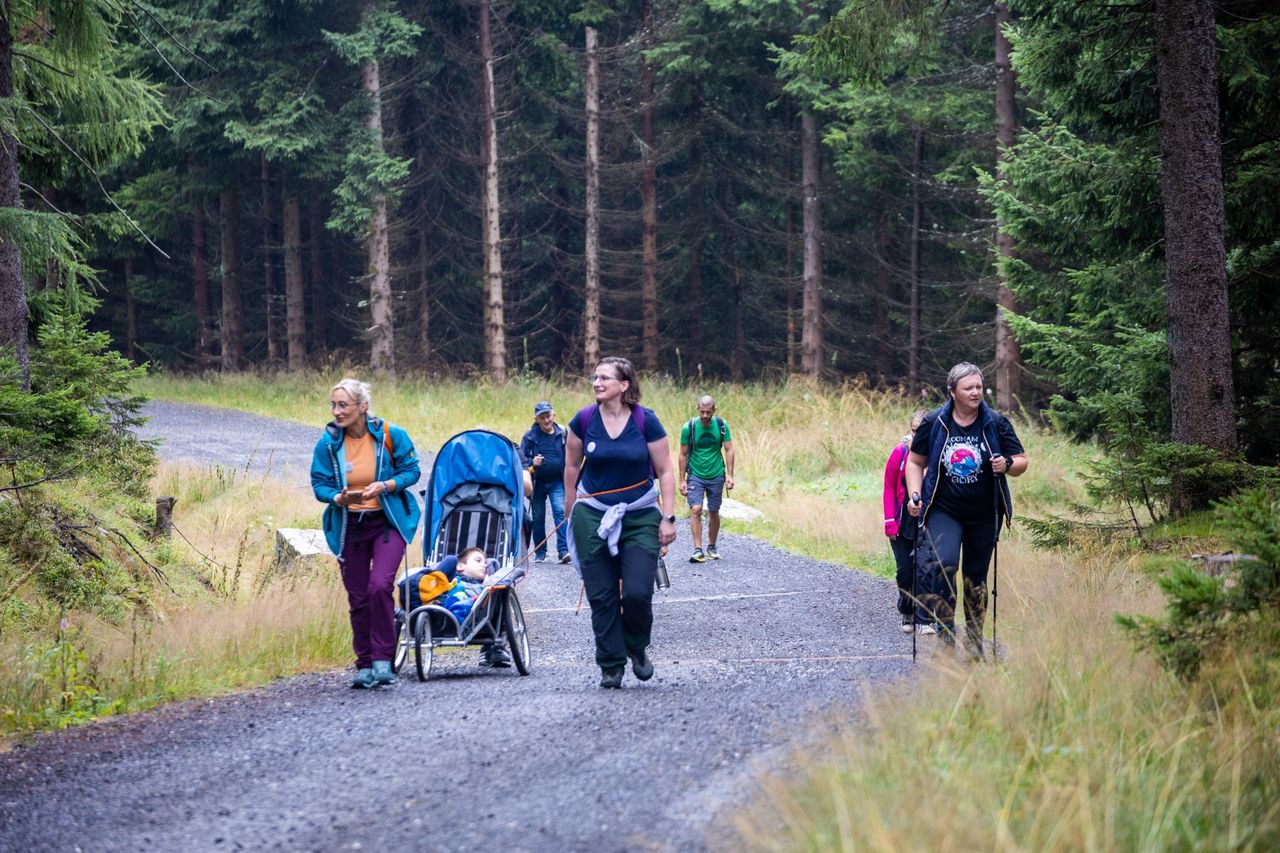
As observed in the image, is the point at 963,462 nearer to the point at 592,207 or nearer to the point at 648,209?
the point at 592,207

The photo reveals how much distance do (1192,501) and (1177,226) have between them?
238 cm

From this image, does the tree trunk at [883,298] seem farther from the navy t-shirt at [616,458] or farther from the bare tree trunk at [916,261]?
the navy t-shirt at [616,458]

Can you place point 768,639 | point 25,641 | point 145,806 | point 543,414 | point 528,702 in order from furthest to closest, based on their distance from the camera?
1. point 543,414
2. point 768,639
3. point 25,641
4. point 528,702
5. point 145,806

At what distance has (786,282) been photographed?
3881 cm

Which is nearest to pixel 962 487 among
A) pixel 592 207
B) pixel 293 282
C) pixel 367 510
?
pixel 367 510

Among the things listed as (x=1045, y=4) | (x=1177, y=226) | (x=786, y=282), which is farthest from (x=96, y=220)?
(x=786, y=282)

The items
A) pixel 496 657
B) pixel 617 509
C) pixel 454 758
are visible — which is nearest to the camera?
pixel 454 758

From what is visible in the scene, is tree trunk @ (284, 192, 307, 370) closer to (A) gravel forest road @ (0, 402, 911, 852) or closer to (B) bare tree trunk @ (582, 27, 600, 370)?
(B) bare tree trunk @ (582, 27, 600, 370)

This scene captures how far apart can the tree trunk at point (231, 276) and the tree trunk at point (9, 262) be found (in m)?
26.7

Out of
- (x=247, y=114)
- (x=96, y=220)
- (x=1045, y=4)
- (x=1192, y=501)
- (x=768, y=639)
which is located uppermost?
(x=247, y=114)

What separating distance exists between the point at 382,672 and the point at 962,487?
12.9 feet

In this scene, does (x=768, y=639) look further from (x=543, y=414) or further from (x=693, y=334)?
(x=693, y=334)

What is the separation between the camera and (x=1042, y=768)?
489cm

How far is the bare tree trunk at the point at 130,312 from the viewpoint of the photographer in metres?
44.3
